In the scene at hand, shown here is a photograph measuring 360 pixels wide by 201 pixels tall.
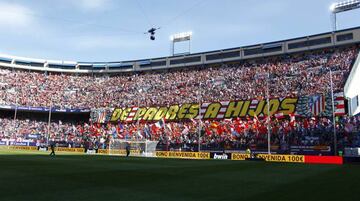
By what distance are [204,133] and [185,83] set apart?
2007 centimetres

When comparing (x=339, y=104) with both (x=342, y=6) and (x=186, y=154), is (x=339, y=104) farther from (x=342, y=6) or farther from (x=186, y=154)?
(x=342, y=6)

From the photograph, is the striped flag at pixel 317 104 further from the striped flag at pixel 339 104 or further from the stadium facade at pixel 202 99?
the striped flag at pixel 339 104

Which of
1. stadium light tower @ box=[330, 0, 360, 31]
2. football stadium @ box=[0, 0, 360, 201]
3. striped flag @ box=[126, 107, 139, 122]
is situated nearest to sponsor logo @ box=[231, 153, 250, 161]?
football stadium @ box=[0, 0, 360, 201]

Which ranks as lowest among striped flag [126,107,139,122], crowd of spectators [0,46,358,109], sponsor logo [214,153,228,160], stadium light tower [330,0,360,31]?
sponsor logo [214,153,228,160]

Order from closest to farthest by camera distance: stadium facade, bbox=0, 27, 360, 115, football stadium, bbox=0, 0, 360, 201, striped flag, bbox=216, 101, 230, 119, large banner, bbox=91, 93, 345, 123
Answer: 1. football stadium, bbox=0, 0, 360, 201
2. large banner, bbox=91, 93, 345, 123
3. stadium facade, bbox=0, 27, 360, 115
4. striped flag, bbox=216, 101, 230, 119

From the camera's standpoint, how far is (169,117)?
62031 mm

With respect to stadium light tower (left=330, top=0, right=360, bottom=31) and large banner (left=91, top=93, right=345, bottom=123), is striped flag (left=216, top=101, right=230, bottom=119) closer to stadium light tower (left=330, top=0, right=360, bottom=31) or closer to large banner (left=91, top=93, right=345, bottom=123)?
large banner (left=91, top=93, right=345, bottom=123)

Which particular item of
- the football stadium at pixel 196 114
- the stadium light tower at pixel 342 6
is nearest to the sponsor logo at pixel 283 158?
the football stadium at pixel 196 114

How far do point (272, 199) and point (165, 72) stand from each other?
68.5 metres

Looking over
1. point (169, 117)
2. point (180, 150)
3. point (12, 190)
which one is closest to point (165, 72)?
point (169, 117)

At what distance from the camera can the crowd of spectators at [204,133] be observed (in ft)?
132

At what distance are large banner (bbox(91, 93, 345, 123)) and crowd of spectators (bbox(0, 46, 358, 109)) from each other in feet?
5.61

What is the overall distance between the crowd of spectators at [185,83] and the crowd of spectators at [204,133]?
5.58 metres

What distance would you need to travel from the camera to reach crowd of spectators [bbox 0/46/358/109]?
54312mm
